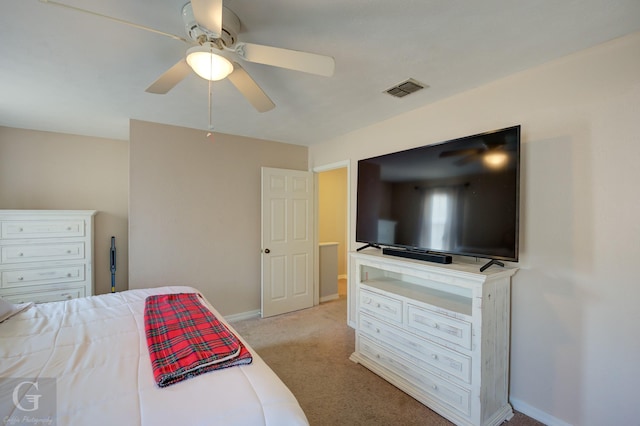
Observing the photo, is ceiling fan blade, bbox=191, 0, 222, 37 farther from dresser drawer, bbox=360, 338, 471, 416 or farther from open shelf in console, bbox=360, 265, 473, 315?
dresser drawer, bbox=360, 338, 471, 416

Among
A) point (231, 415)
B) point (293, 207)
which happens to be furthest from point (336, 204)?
point (231, 415)

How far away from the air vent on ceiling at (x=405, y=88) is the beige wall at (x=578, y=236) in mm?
562

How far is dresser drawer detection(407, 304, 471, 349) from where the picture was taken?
1.86m

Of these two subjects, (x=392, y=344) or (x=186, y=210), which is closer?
(x=392, y=344)

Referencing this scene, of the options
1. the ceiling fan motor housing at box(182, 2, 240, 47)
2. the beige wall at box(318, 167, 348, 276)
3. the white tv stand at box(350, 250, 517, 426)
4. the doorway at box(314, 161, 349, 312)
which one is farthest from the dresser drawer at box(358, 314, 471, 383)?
the beige wall at box(318, 167, 348, 276)

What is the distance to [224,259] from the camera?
3.66 meters

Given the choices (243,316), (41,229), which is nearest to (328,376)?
(243,316)

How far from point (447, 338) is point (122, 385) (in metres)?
1.91

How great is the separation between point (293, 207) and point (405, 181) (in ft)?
6.51

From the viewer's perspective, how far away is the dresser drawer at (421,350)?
1.87 metres

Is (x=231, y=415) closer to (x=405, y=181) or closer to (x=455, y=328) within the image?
(x=455, y=328)

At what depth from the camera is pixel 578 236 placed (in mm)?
1764

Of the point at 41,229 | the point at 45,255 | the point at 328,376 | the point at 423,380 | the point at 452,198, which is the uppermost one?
the point at 452,198

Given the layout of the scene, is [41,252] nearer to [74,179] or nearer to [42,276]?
[42,276]
